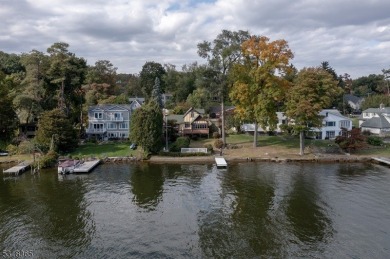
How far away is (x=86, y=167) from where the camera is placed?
165 feet

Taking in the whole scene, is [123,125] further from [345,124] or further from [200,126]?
[345,124]

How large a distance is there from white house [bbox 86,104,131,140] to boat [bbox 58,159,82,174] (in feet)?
57.6

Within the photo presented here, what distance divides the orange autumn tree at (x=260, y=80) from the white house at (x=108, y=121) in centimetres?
2445

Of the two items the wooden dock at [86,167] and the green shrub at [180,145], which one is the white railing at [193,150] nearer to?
the green shrub at [180,145]

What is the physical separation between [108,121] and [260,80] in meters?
33.0

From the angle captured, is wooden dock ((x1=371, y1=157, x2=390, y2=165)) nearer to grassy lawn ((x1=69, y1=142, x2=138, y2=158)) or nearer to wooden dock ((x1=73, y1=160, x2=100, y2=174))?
grassy lawn ((x1=69, y1=142, x2=138, y2=158))

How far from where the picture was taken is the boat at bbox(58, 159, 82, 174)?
159ft

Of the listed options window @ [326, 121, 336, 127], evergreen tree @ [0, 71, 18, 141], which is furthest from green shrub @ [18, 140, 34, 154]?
window @ [326, 121, 336, 127]

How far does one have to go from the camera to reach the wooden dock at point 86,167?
48.8m

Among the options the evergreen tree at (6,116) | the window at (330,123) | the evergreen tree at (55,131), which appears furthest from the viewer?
the window at (330,123)

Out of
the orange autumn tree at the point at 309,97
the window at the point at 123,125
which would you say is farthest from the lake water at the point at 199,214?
the window at the point at 123,125

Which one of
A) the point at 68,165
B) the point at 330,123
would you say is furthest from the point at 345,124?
the point at 68,165

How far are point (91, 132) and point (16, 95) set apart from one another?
16032mm

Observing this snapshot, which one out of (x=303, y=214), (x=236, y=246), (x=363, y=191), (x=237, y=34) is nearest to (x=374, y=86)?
(x=237, y=34)
